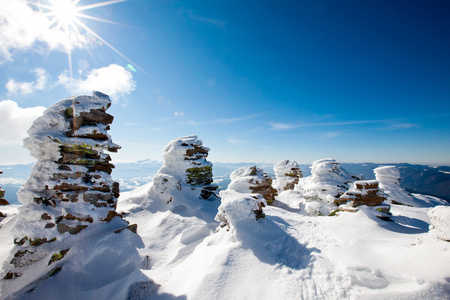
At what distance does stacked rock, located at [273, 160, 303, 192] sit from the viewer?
39.1m

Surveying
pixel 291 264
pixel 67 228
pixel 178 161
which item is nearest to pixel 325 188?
pixel 291 264

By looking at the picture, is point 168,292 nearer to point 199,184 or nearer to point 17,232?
point 17,232

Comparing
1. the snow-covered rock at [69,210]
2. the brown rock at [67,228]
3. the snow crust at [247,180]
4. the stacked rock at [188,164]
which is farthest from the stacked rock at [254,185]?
the brown rock at [67,228]

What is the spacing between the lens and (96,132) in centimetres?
998

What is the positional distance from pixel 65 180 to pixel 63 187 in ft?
1.20

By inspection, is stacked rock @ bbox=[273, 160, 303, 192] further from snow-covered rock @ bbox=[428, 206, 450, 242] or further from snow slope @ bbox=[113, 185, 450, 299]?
snow-covered rock @ bbox=[428, 206, 450, 242]

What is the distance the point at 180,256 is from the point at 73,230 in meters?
5.50

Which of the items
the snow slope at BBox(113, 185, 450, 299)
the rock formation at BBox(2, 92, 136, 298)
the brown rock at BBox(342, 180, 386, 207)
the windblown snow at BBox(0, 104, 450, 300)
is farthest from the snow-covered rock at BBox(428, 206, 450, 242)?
the rock formation at BBox(2, 92, 136, 298)

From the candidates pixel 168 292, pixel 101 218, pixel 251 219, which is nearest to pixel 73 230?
pixel 101 218

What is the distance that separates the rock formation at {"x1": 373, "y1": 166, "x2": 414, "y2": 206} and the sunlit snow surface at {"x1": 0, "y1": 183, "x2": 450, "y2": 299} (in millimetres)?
25137

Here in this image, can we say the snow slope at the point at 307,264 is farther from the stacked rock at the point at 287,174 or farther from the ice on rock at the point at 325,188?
the stacked rock at the point at 287,174

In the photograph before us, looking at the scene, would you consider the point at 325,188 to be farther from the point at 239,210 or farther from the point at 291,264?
the point at 291,264

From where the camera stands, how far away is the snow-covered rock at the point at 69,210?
6.92m

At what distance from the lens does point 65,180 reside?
29.2 feet
